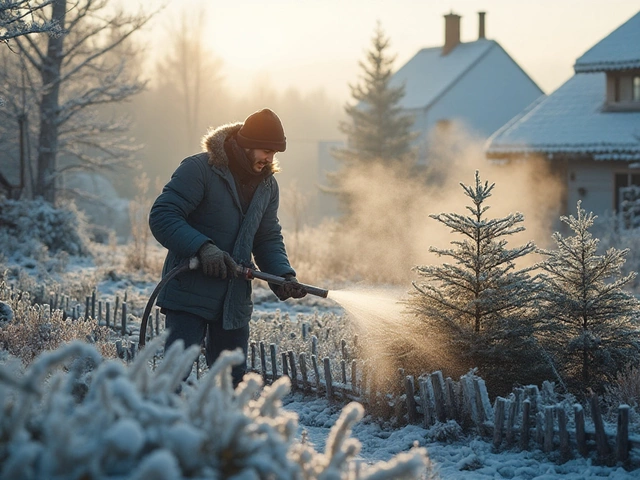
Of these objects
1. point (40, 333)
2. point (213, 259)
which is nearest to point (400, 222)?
point (40, 333)

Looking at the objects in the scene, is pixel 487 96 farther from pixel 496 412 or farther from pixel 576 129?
pixel 496 412

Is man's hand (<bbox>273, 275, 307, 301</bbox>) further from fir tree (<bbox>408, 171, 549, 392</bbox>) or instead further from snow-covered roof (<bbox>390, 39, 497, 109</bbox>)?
snow-covered roof (<bbox>390, 39, 497, 109</bbox>)

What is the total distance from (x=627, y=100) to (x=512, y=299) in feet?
63.1

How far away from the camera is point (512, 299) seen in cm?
565

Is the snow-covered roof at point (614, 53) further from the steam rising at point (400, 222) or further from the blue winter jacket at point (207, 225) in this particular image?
the blue winter jacket at point (207, 225)

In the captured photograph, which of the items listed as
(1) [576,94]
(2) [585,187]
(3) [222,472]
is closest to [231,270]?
(3) [222,472]

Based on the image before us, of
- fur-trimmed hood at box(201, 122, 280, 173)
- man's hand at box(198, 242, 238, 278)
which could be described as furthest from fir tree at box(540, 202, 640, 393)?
fur-trimmed hood at box(201, 122, 280, 173)

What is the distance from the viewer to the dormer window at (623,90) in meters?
22.7

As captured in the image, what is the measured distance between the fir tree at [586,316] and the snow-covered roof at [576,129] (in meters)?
16.4

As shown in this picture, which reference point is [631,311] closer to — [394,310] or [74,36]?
[394,310]

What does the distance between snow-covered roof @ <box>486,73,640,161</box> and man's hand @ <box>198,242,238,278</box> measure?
60.9 ft

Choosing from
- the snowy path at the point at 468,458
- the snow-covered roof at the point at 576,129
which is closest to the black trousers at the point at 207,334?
the snowy path at the point at 468,458

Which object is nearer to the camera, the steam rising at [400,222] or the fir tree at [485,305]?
the fir tree at [485,305]

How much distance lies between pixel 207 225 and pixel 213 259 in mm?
446
